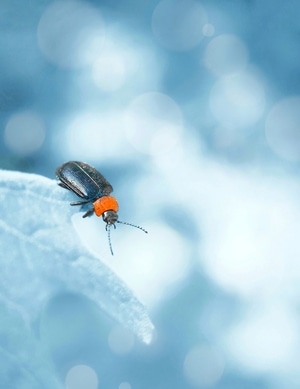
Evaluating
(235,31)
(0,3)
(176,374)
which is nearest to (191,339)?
(176,374)

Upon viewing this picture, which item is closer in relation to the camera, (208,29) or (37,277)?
(37,277)

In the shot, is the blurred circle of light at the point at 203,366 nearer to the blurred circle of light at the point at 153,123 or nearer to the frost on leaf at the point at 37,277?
the frost on leaf at the point at 37,277

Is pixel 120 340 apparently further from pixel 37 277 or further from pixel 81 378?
pixel 37 277

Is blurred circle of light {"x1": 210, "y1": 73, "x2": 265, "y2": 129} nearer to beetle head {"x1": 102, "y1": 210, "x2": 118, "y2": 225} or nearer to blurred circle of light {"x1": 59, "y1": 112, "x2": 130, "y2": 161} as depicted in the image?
blurred circle of light {"x1": 59, "y1": 112, "x2": 130, "y2": 161}

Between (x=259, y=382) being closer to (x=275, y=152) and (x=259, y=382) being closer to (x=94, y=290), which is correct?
(x=94, y=290)

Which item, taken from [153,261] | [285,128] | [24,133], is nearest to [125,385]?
[153,261]

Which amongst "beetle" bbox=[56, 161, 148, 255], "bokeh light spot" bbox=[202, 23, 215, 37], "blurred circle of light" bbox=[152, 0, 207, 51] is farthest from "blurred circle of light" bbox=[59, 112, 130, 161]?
"bokeh light spot" bbox=[202, 23, 215, 37]

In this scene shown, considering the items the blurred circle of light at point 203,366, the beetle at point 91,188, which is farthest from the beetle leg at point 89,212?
the blurred circle of light at point 203,366
